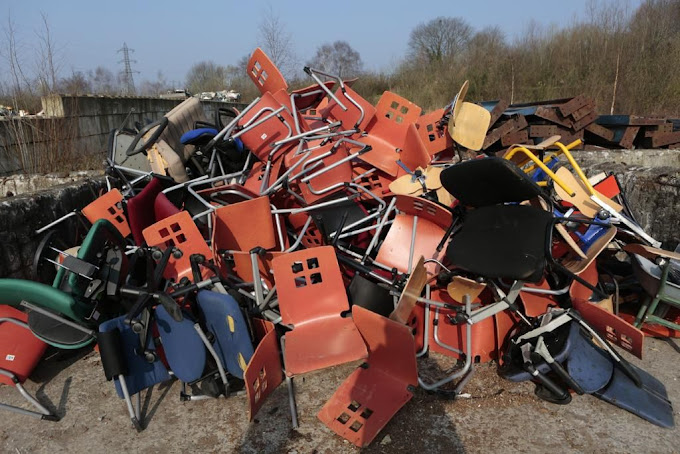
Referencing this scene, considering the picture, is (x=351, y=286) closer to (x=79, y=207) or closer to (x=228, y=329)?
(x=228, y=329)

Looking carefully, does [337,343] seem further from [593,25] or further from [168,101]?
[593,25]

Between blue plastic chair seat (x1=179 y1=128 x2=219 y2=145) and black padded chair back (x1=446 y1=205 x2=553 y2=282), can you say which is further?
blue plastic chair seat (x1=179 y1=128 x2=219 y2=145)

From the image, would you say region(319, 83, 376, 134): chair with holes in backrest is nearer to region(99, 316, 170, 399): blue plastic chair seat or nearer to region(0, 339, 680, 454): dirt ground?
region(0, 339, 680, 454): dirt ground

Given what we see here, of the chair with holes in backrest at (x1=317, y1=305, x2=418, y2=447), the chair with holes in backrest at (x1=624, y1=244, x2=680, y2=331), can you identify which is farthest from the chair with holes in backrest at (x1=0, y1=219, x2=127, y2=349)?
the chair with holes in backrest at (x1=624, y1=244, x2=680, y2=331)

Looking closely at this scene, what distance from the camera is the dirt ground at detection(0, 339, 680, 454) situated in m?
2.04

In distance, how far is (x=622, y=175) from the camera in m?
3.79

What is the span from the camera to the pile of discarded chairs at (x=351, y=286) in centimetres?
224

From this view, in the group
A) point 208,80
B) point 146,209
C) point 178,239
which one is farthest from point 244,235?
point 208,80

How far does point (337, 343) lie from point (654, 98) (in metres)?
11.5

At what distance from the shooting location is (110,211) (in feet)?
11.0

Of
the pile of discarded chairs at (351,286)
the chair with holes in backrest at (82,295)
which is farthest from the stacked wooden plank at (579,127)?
the chair with holes in backrest at (82,295)

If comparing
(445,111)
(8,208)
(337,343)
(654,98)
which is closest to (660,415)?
(337,343)

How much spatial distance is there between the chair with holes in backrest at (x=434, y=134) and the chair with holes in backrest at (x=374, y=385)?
2155 mm

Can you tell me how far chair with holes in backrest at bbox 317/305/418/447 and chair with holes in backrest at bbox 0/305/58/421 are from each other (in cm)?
165
